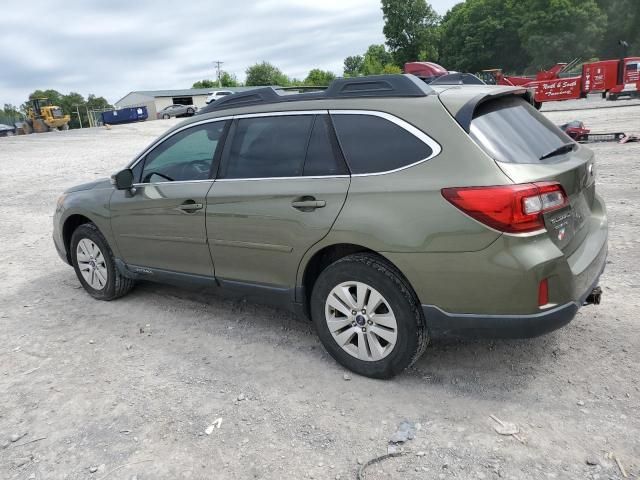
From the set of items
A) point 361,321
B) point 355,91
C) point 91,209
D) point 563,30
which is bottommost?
point 361,321

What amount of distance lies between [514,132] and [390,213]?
884 millimetres

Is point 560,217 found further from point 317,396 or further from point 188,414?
point 188,414

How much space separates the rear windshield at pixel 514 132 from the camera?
9.35 feet

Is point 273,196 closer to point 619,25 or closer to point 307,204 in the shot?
point 307,204

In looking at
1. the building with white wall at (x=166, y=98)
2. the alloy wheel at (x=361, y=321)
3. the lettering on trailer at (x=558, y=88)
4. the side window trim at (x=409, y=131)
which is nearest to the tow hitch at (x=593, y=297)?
the alloy wheel at (x=361, y=321)

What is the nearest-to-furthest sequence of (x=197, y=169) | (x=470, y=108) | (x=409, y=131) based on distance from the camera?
(x=470, y=108)
(x=409, y=131)
(x=197, y=169)

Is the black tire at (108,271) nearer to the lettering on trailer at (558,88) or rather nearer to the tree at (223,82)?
the lettering on trailer at (558,88)

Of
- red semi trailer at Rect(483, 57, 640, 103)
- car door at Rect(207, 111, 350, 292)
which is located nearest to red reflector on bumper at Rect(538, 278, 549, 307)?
car door at Rect(207, 111, 350, 292)

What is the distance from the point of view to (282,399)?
3166 mm

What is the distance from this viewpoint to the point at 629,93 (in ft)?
82.6

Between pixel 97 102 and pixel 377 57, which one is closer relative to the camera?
pixel 377 57

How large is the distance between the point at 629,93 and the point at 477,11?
61.2 m

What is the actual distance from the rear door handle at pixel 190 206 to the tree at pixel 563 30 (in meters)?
70.6

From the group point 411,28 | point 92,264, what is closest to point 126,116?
point 411,28
